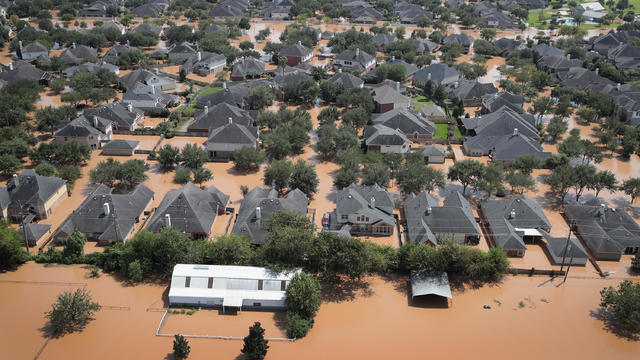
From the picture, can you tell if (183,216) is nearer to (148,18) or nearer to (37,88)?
(37,88)

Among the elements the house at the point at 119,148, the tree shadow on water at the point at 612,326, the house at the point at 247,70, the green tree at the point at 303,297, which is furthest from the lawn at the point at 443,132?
the green tree at the point at 303,297

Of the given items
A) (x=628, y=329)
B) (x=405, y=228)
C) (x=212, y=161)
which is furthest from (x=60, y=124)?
(x=628, y=329)

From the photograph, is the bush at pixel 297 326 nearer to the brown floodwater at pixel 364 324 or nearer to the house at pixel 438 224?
the brown floodwater at pixel 364 324

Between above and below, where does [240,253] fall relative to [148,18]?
above

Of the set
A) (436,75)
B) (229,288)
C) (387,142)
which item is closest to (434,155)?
(387,142)

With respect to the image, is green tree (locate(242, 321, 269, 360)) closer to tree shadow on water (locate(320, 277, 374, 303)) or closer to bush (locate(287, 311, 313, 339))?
bush (locate(287, 311, 313, 339))

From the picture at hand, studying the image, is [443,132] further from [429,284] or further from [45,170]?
[45,170]
